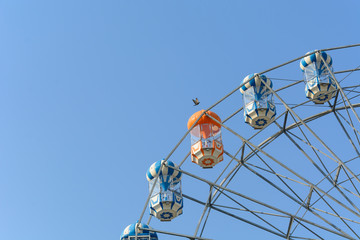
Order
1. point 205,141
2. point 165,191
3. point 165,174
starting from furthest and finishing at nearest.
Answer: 1. point 165,174
2. point 205,141
3. point 165,191

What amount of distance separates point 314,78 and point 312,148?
2.96 meters

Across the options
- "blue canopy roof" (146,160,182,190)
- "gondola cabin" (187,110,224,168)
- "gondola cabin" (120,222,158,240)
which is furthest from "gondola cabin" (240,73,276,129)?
"gondola cabin" (120,222,158,240)

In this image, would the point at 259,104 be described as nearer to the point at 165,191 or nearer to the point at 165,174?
the point at 165,174

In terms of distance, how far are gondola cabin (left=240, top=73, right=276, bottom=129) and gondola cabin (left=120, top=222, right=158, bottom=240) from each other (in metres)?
5.98

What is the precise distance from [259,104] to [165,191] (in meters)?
5.20

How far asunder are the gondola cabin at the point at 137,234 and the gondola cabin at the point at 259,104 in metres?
5.98

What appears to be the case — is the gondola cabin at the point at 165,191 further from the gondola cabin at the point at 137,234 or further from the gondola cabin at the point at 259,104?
the gondola cabin at the point at 259,104

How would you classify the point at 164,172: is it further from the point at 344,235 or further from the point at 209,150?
the point at 344,235

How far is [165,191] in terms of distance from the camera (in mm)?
21062

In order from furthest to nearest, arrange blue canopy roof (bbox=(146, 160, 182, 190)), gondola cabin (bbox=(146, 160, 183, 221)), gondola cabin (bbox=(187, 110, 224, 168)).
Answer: blue canopy roof (bbox=(146, 160, 182, 190)), gondola cabin (bbox=(187, 110, 224, 168)), gondola cabin (bbox=(146, 160, 183, 221))

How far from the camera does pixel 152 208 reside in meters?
20.9

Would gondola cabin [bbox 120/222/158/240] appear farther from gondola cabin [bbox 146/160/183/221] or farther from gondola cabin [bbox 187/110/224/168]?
gondola cabin [bbox 187/110/224/168]

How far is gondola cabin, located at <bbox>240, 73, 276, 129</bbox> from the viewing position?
2214 centimetres

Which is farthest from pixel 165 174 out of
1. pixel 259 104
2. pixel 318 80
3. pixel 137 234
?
pixel 318 80
